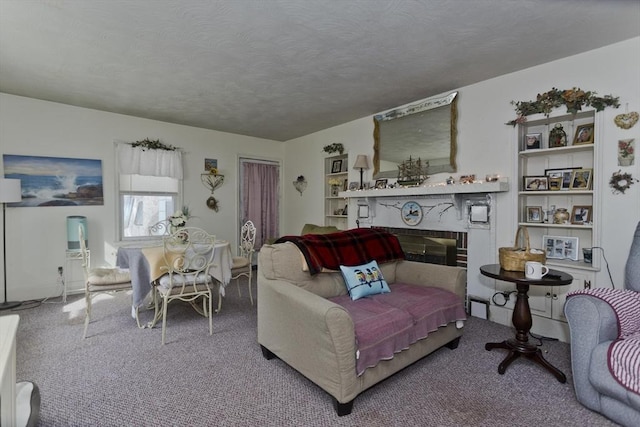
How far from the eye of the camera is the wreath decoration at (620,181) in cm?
248

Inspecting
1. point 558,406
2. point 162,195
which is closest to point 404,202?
point 558,406

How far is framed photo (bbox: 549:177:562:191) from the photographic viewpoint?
2.91m

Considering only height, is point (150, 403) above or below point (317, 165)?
below

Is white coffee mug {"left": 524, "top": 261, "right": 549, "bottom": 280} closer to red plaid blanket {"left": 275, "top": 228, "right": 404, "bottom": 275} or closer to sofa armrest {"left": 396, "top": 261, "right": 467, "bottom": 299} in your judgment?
sofa armrest {"left": 396, "top": 261, "right": 467, "bottom": 299}

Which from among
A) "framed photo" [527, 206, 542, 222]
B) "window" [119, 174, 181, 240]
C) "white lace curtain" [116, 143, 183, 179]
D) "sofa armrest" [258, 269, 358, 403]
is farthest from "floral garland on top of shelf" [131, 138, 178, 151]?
"framed photo" [527, 206, 542, 222]

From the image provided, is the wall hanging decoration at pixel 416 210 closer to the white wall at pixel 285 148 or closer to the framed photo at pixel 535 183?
the white wall at pixel 285 148

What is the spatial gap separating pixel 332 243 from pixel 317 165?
3027 mm

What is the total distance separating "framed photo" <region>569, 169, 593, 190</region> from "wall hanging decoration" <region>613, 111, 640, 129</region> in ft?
1.33

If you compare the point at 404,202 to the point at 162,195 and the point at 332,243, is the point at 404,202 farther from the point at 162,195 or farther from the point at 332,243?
the point at 162,195

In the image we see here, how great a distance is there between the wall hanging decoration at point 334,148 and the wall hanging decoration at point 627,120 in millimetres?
3200

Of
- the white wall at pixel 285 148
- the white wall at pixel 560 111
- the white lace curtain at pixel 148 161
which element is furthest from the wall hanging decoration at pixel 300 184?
the white lace curtain at pixel 148 161

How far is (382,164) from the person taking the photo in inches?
171

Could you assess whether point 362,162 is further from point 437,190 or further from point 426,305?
point 426,305

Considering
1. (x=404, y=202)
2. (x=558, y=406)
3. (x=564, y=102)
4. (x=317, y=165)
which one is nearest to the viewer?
(x=558, y=406)
